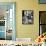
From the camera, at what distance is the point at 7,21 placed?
553cm

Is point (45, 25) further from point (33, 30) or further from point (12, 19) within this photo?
point (12, 19)

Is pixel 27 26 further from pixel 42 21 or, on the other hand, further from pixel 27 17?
pixel 42 21

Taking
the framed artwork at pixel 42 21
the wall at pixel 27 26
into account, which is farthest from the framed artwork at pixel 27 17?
the framed artwork at pixel 42 21

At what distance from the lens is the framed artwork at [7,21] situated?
17.9 feet

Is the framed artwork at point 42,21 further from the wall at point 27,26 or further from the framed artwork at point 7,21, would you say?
the framed artwork at point 7,21

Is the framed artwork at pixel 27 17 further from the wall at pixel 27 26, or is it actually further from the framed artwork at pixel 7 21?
the framed artwork at pixel 7 21

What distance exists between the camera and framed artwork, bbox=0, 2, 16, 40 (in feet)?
17.9

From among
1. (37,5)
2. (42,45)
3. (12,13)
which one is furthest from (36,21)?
(42,45)

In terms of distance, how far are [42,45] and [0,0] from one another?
4.23m

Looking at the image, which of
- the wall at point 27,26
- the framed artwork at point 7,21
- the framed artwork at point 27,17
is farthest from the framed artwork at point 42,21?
the framed artwork at point 7,21

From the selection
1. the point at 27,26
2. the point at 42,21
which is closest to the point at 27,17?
the point at 27,26

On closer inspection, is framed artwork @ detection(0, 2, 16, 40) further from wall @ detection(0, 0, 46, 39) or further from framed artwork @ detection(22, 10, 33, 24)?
framed artwork @ detection(22, 10, 33, 24)

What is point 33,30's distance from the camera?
5.40 m

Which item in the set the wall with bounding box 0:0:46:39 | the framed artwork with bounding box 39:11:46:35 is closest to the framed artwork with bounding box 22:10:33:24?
the wall with bounding box 0:0:46:39
